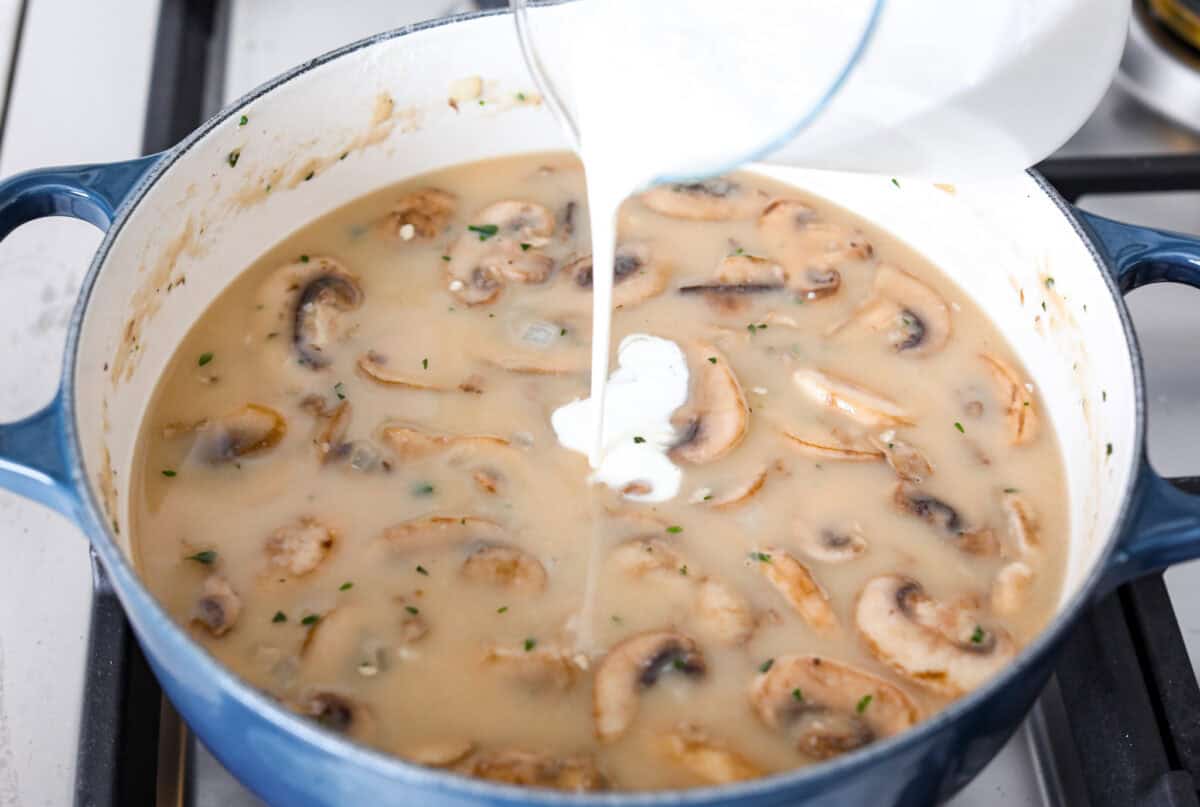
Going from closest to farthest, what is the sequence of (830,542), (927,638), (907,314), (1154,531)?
(1154,531) → (927,638) → (830,542) → (907,314)

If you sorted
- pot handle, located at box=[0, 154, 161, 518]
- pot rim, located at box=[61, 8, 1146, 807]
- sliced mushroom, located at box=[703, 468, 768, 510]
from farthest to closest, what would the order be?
sliced mushroom, located at box=[703, 468, 768, 510] → pot handle, located at box=[0, 154, 161, 518] → pot rim, located at box=[61, 8, 1146, 807]

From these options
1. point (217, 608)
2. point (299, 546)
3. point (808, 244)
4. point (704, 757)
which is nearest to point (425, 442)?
point (299, 546)

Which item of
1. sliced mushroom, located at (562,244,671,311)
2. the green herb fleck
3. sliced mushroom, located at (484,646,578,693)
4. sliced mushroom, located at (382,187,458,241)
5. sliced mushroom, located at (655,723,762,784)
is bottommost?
sliced mushroom, located at (655,723,762,784)

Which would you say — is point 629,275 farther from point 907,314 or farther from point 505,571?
point 505,571

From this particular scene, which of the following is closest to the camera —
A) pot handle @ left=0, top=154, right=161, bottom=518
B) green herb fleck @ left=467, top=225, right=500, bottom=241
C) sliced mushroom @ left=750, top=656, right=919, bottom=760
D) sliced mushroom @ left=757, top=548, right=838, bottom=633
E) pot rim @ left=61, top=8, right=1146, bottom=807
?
pot rim @ left=61, top=8, right=1146, bottom=807

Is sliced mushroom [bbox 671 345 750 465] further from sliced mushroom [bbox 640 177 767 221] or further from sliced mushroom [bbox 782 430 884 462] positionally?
sliced mushroom [bbox 640 177 767 221]

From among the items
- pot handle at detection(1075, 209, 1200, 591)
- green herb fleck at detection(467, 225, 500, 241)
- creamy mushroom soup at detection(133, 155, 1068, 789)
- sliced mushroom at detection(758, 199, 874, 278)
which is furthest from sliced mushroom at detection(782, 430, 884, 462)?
green herb fleck at detection(467, 225, 500, 241)
